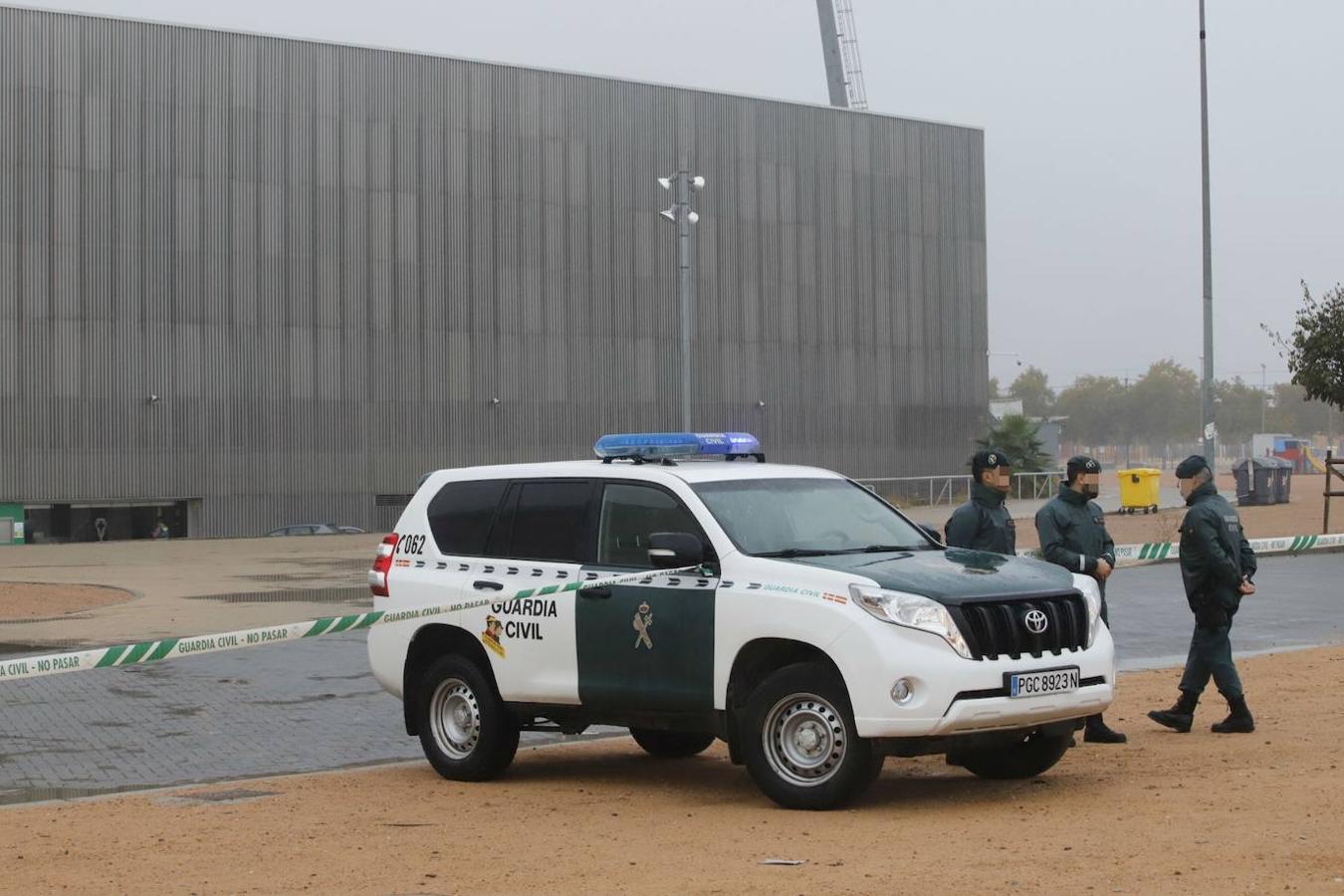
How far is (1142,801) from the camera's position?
8.64 m

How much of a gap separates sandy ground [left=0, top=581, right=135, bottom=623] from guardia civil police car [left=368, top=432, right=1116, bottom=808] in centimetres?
1279

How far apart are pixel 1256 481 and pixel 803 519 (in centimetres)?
4291

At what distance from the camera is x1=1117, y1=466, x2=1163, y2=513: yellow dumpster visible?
1873 inches

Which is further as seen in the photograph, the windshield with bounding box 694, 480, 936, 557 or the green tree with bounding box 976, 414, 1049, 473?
the green tree with bounding box 976, 414, 1049, 473

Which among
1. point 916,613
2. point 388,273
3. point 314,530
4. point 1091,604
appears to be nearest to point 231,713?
point 916,613

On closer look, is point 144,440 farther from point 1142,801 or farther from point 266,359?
point 1142,801

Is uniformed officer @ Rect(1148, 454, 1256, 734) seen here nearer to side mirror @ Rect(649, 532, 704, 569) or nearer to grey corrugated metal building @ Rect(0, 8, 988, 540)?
side mirror @ Rect(649, 532, 704, 569)

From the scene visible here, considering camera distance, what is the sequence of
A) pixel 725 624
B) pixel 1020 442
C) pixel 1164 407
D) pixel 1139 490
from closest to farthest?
pixel 725 624
pixel 1139 490
pixel 1020 442
pixel 1164 407

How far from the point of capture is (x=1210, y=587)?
11023 millimetres

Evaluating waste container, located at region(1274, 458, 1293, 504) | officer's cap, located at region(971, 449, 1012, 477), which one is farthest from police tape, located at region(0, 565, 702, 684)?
waste container, located at region(1274, 458, 1293, 504)

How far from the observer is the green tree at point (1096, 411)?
622ft

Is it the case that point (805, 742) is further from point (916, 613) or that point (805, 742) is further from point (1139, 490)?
point (1139, 490)

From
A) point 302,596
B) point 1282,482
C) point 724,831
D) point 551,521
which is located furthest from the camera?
point 1282,482

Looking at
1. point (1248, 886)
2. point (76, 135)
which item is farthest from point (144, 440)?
point (1248, 886)
